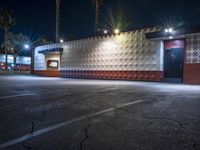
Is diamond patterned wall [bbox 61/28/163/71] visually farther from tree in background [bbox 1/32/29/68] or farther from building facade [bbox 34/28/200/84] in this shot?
tree in background [bbox 1/32/29/68]

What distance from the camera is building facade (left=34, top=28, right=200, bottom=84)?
621 inches

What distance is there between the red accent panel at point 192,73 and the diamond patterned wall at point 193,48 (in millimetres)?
321

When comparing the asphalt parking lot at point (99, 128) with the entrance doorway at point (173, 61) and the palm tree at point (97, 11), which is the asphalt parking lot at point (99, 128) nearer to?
the entrance doorway at point (173, 61)

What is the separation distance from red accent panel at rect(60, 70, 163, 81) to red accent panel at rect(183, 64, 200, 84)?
2.30 meters

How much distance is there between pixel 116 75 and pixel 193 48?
308 inches

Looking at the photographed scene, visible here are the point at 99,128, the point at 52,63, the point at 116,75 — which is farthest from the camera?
the point at 52,63

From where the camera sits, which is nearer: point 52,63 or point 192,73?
point 192,73

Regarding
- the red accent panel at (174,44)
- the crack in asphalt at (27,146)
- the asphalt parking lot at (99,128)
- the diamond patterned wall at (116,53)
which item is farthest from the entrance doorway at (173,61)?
the crack in asphalt at (27,146)

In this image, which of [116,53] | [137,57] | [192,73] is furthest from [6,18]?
[192,73]

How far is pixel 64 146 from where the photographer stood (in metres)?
2.79

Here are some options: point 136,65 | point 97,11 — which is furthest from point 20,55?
point 136,65

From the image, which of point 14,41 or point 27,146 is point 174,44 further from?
point 14,41

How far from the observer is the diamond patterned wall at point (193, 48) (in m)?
15.3

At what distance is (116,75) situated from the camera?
813 inches
